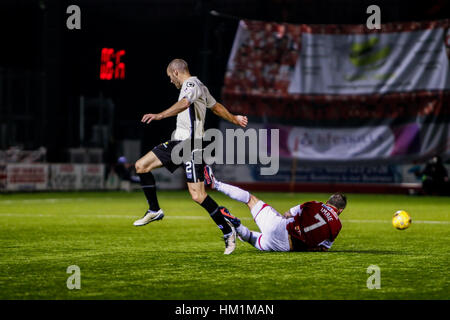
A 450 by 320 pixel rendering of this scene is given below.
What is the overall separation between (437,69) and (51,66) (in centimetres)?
1662

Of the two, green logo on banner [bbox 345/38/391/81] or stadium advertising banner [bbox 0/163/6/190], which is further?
green logo on banner [bbox 345/38/391/81]

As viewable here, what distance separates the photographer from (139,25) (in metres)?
35.1

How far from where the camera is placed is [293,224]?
9227 millimetres

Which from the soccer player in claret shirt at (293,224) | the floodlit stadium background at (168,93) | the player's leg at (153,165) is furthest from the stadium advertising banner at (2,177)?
the soccer player in claret shirt at (293,224)

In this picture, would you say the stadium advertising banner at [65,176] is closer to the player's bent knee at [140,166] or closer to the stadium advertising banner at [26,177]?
the stadium advertising banner at [26,177]

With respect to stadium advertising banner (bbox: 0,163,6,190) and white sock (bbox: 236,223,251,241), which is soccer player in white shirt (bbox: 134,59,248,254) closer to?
white sock (bbox: 236,223,251,241)

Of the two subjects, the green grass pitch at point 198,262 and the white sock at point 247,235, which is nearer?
the green grass pitch at point 198,262

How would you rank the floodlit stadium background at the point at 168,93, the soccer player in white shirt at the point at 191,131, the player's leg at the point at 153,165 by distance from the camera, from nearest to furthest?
the soccer player in white shirt at the point at 191,131 < the player's leg at the point at 153,165 < the floodlit stadium background at the point at 168,93

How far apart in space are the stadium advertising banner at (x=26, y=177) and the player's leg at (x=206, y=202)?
60.5 ft

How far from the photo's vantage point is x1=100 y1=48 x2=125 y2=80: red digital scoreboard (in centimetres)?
2538

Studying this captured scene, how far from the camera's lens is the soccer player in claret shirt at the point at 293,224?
29.8 ft

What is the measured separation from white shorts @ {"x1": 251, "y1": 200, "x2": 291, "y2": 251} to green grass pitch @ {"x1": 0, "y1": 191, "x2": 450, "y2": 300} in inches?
5.8

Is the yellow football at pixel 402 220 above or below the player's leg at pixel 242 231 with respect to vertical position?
below

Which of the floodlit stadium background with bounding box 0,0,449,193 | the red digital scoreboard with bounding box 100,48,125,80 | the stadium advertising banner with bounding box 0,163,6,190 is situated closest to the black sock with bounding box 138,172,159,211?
the red digital scoreboard with bounding box 100,48,125,80
